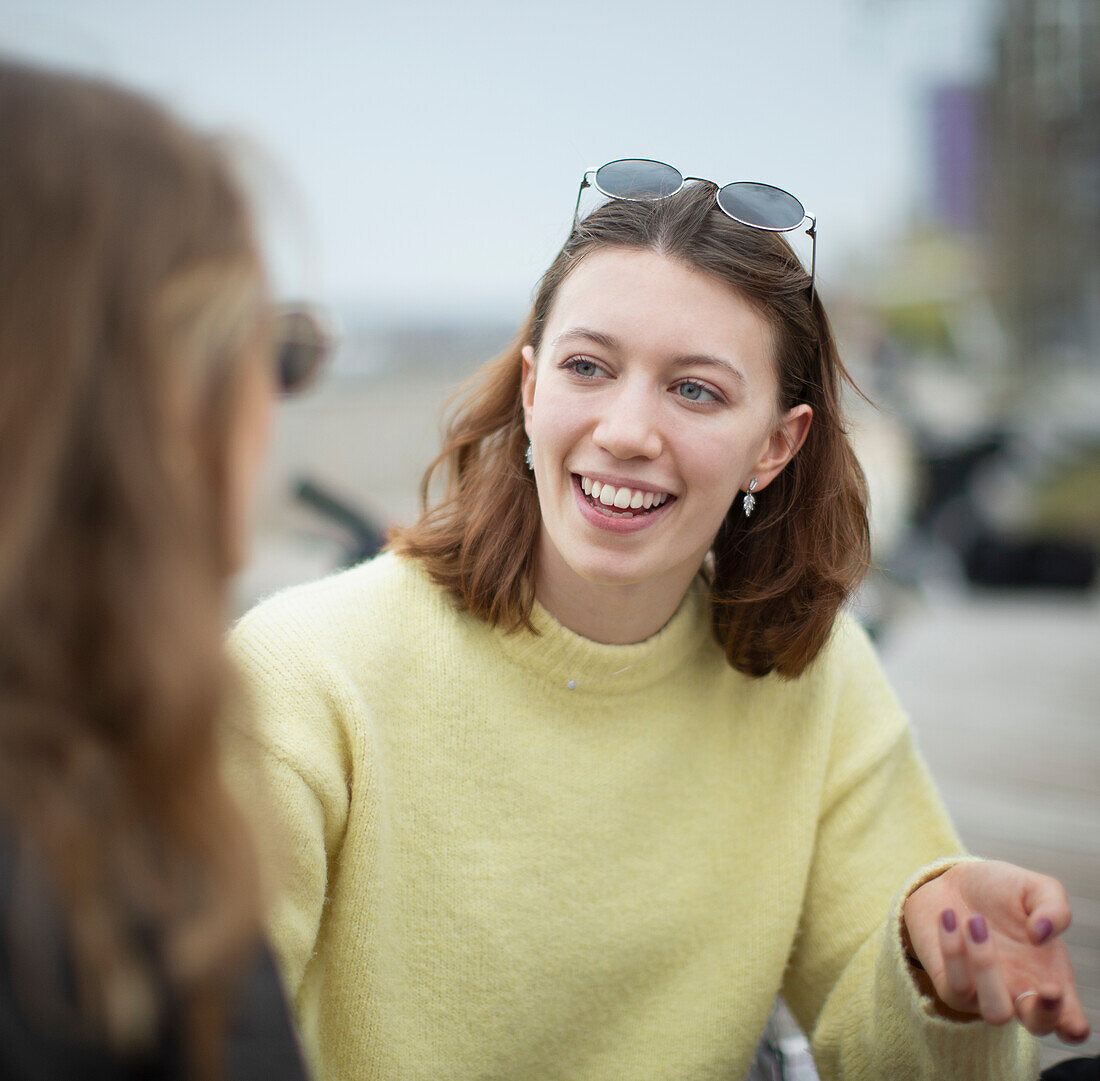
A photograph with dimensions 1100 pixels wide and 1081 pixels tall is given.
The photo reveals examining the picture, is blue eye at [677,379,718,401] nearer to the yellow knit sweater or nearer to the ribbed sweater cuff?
the yellow knit sweater

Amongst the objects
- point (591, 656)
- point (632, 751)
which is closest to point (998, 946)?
point (632, 751)

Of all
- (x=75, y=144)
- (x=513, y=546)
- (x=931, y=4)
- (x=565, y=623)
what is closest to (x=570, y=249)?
(x=513, y=546)

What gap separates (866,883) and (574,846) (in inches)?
18.7

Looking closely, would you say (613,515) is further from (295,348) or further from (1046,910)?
(1046,910)

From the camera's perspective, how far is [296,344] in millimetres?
1065

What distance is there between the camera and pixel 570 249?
157cm

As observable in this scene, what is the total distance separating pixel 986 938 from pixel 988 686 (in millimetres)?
3448

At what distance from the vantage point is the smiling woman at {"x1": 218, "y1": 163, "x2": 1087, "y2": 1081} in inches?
52.5

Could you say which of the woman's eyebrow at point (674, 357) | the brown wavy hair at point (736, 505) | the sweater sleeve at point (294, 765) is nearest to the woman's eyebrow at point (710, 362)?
the woman's eyebrow at point (674, 357)

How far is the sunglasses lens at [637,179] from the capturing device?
4.96 feet

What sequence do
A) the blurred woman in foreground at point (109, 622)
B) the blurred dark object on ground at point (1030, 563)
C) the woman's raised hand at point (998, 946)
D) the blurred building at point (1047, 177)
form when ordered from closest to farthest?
the blurred woman in foreground at point (109, 622)
the woman's raised hand at point (998, 946)
the blurred dark object on ground at point (1030, 563)
the blurred building at point (1047, 177)

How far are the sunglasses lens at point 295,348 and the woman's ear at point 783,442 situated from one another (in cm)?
71

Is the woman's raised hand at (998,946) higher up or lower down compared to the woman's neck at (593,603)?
lower down

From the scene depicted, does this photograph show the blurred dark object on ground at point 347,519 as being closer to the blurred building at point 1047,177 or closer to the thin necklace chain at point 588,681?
the thin necklace chain at point 588,681
